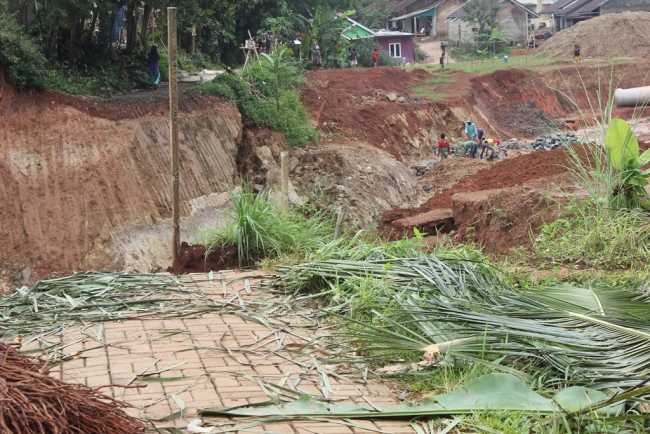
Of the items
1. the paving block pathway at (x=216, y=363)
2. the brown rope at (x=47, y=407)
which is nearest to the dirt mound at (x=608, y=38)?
the paving block pathway at (x=216, y=363)

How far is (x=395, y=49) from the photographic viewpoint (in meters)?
48.4

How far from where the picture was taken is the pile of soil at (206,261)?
838 centimetres

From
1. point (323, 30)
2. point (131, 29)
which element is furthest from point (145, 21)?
point (323, 30)

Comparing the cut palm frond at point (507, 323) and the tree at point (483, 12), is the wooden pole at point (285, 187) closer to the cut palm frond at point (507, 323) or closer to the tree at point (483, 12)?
the cut palm frond at point (507, 323)

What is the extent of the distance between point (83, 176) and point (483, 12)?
40738 mm

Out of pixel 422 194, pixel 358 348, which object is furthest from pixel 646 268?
pixel 422 194

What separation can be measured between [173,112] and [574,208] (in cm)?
487

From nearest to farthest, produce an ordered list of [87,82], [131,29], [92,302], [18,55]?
[92,302], [18,55], [87,82], [131,29]

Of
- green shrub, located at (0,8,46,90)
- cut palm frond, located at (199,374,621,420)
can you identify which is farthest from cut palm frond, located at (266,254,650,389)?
green shrub, located at (0,8,46,90)

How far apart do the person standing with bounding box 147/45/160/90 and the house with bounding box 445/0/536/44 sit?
3660cm

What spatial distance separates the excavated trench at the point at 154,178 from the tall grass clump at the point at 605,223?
57.6 inches

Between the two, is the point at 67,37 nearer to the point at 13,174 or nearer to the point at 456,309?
the point at 13,174

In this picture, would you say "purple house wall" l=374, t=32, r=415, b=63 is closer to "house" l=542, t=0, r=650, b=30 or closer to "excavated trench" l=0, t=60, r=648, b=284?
"house" l=542, t=0, r=650, b=30

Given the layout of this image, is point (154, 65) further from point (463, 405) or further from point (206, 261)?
point (463, 405)
